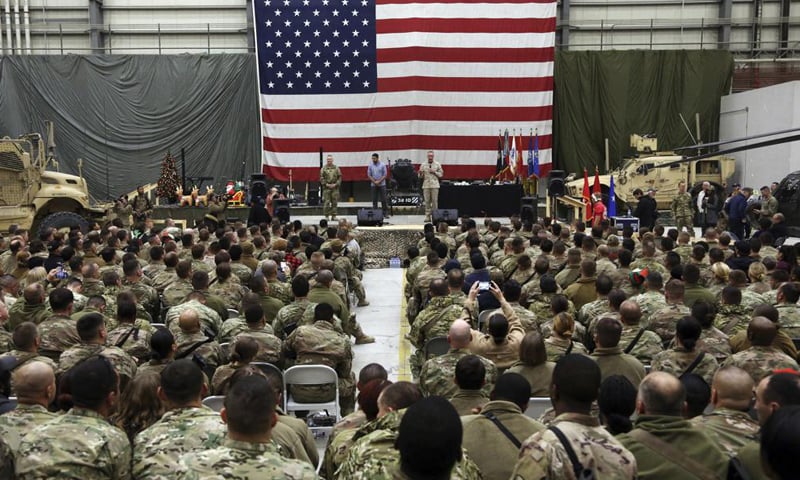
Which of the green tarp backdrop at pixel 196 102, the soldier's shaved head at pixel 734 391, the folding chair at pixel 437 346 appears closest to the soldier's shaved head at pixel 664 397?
the soldier's shaved head at pixel 734 391

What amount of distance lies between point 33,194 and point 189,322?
12.0 metres

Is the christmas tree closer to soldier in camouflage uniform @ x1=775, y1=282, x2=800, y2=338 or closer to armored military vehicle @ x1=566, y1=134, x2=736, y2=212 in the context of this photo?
armored military vehicle @ x1=566, y1=134, x2=736, y2=212

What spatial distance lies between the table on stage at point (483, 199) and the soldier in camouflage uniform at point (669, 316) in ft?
39.8

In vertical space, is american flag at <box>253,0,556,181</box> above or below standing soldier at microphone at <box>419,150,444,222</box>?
above

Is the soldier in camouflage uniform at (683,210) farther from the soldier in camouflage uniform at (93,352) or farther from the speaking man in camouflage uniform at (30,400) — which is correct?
the speaking man in camouflage uniform at (30,400)

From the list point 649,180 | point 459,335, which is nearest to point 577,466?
point 459,335

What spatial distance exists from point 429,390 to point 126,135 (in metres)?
21.8

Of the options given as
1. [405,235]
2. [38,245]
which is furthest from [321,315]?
[405,235]

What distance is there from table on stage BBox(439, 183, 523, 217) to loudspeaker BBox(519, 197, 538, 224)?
1.17ft

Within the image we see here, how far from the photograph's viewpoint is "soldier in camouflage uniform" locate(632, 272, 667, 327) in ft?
22.0

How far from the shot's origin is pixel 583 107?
80.3 feet

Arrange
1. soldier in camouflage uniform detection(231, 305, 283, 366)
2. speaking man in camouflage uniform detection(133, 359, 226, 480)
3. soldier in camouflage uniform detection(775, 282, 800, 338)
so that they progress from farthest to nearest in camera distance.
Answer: soldier in camouflage uniform detection(775, 282, 800, 338)
soldier in camouflage uniform detection(231, 305, 283, 366)
speaking man in camouflage uniform detection(133, 359, 226, 480)

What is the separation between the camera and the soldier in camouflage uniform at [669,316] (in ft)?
20.4

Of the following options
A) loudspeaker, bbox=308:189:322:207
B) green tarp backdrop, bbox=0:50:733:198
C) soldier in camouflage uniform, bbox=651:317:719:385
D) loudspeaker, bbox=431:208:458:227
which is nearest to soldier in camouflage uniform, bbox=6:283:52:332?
soldier in camouflage uniform, bbox=651:317:719:385
